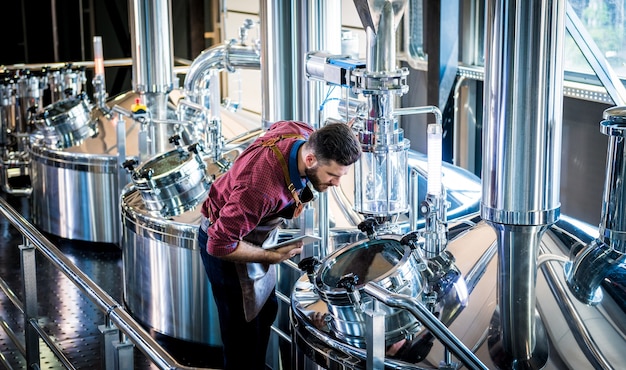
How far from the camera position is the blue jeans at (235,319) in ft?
11.4

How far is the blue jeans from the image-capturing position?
3.47m

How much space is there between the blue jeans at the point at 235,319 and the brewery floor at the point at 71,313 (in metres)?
0.78

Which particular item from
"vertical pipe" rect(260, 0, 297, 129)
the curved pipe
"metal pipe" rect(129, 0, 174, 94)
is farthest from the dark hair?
"metal pipe" rect(129, 0, 174, 94)

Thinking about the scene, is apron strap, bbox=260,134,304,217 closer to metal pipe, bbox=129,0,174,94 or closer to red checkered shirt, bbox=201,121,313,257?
red checkered shirt, bbox=201,121,313,257

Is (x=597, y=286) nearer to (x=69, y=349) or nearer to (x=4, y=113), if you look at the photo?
(x=69, y=349)

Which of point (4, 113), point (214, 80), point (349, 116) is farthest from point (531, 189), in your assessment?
point (4, 113)

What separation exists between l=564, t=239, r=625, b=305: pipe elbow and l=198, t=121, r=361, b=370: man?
74cm

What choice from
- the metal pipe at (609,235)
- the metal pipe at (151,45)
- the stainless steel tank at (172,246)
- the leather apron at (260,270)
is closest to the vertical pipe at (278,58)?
the stainless steel tank at (172,246)

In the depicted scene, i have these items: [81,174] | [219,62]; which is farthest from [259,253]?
[81,174]

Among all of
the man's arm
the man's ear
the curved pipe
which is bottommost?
the man's arm

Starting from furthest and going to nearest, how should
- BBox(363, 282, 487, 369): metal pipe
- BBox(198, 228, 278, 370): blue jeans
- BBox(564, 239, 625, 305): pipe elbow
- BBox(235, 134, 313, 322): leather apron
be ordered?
BBox(198, 228, 278, 370): blue jeans < BBox(235, 134, 313, 322): leather apron < BBox(564, 239, 625, 305): pipe elbow < BBox(363, 282, 487, 369): metal pipe

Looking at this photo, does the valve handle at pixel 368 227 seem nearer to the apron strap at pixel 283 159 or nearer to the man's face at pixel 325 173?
the man's face at pixel 325 173

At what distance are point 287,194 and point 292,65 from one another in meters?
1.08

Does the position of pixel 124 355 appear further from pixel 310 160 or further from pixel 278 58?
pixel 278 58
